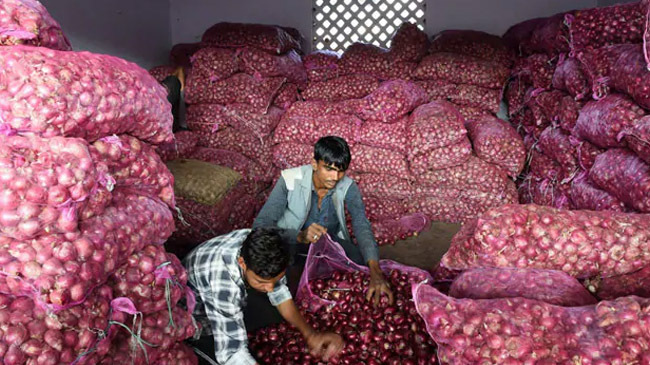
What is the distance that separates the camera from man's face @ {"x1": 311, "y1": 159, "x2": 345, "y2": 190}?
6.82ft

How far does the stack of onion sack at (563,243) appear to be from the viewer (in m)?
1.23

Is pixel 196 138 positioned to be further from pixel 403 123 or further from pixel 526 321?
pixel 526 321

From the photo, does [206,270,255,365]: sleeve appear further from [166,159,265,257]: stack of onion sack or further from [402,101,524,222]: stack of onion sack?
[402,101,524,222]: stack of onion sack

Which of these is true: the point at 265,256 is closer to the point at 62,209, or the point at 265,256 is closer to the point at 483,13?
the point at 62,209

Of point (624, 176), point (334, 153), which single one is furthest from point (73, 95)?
point (624, 176)

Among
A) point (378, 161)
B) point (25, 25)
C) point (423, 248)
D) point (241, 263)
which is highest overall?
point (25, 25)

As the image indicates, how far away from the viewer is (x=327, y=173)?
2.10 metres

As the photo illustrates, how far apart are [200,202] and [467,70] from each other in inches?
95.4

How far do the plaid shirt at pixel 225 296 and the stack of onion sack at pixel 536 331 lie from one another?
0.72 meters

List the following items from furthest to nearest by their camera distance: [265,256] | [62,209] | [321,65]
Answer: [321,65] → [265,256] → [62,209]

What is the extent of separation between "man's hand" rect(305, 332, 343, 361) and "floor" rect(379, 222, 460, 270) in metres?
1.28

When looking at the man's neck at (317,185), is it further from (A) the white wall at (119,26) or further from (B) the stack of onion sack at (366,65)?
(A) the white wall at (119,26)

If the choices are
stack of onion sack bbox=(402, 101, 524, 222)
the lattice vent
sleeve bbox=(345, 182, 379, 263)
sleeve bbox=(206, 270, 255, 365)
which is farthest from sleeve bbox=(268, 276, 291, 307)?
the lattice vent

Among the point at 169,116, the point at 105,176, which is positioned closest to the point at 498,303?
the point at 105,176
